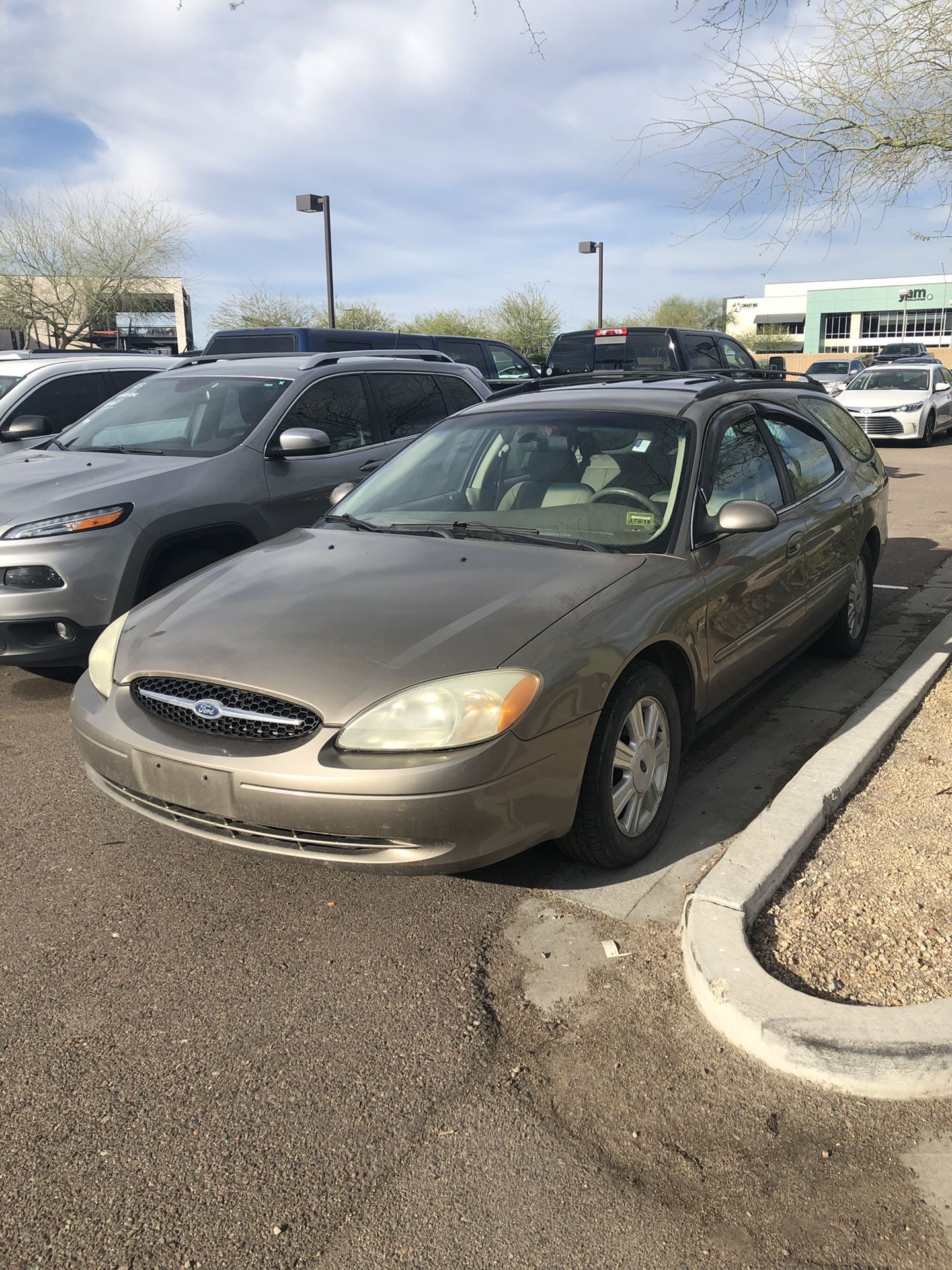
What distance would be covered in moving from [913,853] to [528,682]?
1.58 metres

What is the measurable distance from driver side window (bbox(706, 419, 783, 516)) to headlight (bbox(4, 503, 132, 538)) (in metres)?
3.17

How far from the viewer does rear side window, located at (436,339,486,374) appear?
1404cm

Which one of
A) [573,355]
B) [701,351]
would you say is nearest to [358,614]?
[701,351]

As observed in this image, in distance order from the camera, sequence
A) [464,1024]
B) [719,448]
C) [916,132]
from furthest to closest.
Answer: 1. [916,132]
2. [719,448]
3. [464,1024]

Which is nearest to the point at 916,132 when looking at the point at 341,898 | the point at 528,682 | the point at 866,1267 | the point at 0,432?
the point at 528,682

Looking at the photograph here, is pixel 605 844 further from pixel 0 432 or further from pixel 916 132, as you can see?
pixel 0 432

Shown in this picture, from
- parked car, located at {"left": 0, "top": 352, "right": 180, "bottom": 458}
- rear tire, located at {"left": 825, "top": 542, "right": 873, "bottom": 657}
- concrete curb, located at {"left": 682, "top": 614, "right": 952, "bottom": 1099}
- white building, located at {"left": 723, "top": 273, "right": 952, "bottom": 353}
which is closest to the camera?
→ concrete curb, located at {"left": 682, "top": 614, "right": 952, "bottom": 1099}

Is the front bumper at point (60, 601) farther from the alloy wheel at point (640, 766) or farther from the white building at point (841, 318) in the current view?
the white building at point (841, 318)

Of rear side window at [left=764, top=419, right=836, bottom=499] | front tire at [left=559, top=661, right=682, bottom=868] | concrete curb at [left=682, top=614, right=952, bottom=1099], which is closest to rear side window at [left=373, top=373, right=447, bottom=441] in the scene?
rear side window at [left=764, top=419, right=836, bottom=499]

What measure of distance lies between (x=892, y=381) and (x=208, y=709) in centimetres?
2087

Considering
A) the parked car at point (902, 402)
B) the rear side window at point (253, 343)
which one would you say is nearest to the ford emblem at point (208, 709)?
the rear side window at point (253, 343)

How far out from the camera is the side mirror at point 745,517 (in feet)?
13.1

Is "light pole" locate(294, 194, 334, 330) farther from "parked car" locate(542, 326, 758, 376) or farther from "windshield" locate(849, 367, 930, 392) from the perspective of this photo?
"windshield" locate(849, 367, 930, 392)

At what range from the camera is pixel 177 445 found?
6523mm
